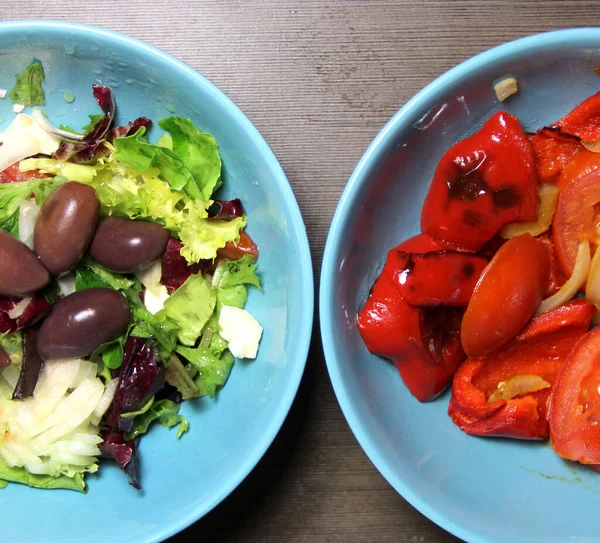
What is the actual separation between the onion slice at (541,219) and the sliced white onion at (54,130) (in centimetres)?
85

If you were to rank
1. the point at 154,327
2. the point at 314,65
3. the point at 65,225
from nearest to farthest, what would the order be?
1. the point at 65,225
2. the point at 154,327
3. the point at 314,65

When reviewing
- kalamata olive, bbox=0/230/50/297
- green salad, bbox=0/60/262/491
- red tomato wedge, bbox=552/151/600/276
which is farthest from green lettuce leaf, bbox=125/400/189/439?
red tomato wedge, bbox=552/151/600/276

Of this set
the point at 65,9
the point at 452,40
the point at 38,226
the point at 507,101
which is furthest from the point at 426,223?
the point at 65,9

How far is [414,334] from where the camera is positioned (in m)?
1.04

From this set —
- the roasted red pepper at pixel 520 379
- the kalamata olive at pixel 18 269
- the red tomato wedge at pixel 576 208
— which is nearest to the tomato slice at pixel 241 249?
the kalamata olive at pixel 18 269

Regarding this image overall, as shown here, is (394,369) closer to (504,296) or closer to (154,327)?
(504,296)

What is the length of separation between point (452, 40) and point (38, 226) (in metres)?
0.93

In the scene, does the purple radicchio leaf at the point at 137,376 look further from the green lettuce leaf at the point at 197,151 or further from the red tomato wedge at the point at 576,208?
the red tomato wedge at the point at 576,208

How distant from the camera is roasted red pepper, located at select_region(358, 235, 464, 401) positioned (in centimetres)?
104

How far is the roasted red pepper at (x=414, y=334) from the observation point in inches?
40.8

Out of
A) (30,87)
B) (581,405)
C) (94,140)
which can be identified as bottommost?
(581,405)

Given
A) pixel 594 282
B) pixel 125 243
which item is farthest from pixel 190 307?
pixel 594 282

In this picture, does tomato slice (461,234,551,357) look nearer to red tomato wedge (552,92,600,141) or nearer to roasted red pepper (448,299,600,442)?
roasted red pepper (448,299,600,442)

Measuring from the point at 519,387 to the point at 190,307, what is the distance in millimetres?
663
